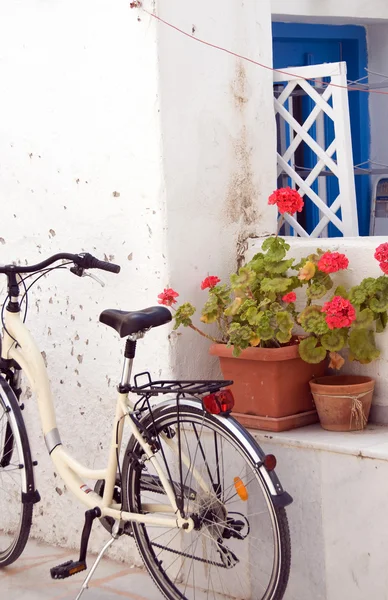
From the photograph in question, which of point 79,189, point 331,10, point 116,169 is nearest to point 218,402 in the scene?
point 116,169

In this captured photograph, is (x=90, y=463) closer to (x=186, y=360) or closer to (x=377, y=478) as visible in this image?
(x=186, y=360)

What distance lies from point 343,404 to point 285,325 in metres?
0.34

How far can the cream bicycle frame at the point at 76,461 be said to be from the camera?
128 inches

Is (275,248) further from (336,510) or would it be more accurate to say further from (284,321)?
(336,510)

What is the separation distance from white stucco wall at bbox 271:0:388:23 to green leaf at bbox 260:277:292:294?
3.40m

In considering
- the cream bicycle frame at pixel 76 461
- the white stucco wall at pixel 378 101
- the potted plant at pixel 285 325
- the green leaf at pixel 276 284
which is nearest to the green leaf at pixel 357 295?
the potted plant at pixel 285 325

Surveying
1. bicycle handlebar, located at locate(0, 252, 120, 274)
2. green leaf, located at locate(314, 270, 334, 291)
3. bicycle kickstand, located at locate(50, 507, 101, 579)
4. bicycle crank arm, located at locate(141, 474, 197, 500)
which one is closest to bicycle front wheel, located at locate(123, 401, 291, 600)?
bicycle crank arm, located at locate(141, 474, 197, 500)

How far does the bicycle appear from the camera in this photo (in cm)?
312

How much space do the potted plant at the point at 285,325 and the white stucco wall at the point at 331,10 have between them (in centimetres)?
322

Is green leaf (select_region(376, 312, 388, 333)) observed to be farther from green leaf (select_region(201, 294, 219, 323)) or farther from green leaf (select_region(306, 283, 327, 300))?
green leaf (select_region(201, 294, 219, 323))

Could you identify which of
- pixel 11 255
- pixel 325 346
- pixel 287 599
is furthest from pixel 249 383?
pixel 11 255

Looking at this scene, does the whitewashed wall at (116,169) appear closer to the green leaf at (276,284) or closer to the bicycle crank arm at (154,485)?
the green leaf at (276,284)

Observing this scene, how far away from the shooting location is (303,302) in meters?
3.83

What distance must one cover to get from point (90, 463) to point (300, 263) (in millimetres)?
1220
